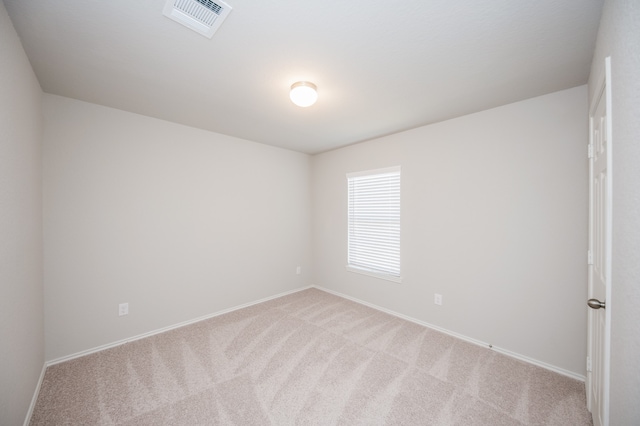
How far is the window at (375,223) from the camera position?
3.37 meters

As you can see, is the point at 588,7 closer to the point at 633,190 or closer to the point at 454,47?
the point at 454,47

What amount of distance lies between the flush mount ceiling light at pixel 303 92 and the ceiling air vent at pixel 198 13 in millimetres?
717

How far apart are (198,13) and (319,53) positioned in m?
0.76

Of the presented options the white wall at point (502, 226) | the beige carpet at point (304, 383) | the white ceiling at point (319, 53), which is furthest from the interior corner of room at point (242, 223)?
the beige carpet at point (304, 383)

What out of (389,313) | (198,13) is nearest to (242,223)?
(389,313)

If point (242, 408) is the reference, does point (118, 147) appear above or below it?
above

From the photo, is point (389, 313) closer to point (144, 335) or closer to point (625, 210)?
point (625, 210)

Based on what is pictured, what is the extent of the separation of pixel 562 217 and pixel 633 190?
1.57 m

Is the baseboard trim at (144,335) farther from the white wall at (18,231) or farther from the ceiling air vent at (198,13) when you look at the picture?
the ceiling air vent at (198,13)

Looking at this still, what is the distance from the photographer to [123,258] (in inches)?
102

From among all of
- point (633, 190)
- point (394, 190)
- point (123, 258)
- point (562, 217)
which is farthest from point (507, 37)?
point (123, 258)

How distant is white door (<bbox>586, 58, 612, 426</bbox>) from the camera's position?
117 cm

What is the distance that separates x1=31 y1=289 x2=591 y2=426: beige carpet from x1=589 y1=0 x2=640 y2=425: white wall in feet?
3.05

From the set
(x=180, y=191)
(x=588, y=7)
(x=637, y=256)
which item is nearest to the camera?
(x=637, y=256)
